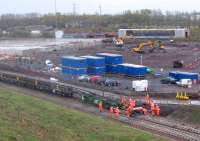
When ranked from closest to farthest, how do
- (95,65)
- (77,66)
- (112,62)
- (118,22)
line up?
1. (77,66)
2. (95,65)
3. (112,62)
4. (118,22)

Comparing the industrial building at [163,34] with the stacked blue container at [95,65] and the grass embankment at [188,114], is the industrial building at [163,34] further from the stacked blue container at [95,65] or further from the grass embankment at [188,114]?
the grass embankment at [188,114]

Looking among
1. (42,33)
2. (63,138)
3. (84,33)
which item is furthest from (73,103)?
(42,33)

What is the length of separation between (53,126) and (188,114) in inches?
375

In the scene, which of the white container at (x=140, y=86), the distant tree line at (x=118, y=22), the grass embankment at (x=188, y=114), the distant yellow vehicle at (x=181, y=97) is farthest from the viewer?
the distant tree line at (x=118, y=22)

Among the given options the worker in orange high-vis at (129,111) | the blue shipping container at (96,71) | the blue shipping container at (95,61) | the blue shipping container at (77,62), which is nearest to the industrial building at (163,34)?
the blue shipping container at (95,61)

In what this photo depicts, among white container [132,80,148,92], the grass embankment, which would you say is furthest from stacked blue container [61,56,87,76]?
the grass embankment

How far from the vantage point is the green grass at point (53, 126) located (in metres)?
21.1

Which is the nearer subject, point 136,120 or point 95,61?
point 136,120

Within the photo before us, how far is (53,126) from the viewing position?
2495 centimetres

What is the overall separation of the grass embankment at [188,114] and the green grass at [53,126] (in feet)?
13.4

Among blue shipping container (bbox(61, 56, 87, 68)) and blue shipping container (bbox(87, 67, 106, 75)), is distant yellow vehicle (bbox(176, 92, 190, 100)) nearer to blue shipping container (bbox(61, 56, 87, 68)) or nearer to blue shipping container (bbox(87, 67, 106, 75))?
blue shipping container (bbox(61, 56, 87, 68))

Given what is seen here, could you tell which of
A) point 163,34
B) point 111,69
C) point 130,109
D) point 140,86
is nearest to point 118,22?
point 163,34

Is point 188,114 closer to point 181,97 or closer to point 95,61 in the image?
point 181,97

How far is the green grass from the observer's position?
831 inches
